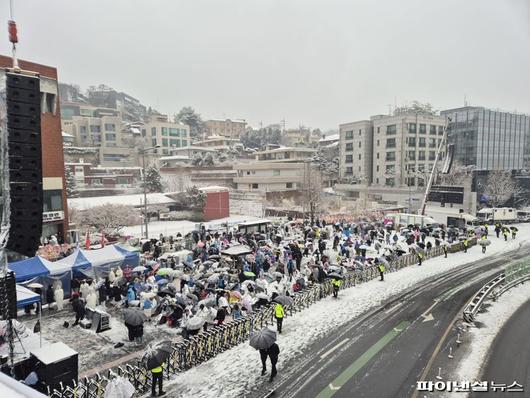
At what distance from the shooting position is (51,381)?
917 cm

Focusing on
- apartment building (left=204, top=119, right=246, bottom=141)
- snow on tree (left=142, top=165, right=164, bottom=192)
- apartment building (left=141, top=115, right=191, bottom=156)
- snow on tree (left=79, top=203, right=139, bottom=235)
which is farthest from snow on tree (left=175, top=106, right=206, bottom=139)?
snow on tree (left=79, top=203, right=139, bottom=235)

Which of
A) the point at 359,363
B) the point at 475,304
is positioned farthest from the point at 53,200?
the point at 475,304

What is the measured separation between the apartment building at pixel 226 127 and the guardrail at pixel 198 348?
11611cm

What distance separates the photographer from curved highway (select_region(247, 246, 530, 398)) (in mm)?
10156

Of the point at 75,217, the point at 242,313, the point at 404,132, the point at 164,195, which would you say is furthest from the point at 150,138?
the point at 242,313

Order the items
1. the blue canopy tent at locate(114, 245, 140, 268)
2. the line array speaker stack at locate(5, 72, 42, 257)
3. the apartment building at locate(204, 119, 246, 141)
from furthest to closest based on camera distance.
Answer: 1. the apartment building at locate(204, 119, 246, 141)
2. the blue canopy tent at locate(114, 245, 140, 268)
3. the line array speaker stack at locate(5, 72, 42, 257)

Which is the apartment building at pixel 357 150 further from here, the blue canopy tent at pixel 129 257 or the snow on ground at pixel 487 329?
the blue canopy tent at pixel 129 257

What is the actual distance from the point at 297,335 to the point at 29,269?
12.6 meters

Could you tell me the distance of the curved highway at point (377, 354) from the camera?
Answer: 33.3 ft

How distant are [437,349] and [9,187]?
547 inches

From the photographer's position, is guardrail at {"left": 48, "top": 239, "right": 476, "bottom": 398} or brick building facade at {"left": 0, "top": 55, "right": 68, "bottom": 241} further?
brick building facade at {"left": 0, "top": 55, "right": 68, "bottom": 241}

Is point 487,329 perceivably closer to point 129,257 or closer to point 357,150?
point 129,257

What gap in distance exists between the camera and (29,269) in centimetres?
1636

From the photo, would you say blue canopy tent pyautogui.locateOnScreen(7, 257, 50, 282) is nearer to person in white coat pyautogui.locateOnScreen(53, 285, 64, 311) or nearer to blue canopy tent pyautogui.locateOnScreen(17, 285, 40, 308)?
person in white coat pyautogui.locateOnScreen(53, 285, 64, 311)
